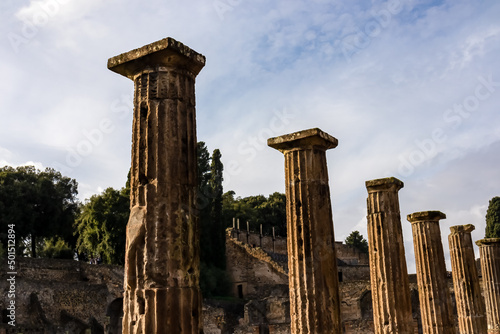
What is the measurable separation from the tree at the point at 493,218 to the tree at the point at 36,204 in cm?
3033

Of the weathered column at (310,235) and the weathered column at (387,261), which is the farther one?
the weathered column at (387,261)

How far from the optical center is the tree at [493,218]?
4084cm

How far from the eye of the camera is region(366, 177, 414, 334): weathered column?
10.6 meters

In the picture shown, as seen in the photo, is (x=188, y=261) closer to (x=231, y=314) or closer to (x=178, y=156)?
(x=178, y=156)

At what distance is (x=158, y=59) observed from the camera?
6.33m

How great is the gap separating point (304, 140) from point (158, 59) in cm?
317

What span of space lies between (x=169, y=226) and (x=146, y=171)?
68 cm

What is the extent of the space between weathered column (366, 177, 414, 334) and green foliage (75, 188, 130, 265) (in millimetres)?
23452

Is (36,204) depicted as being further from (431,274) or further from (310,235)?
(310,235)

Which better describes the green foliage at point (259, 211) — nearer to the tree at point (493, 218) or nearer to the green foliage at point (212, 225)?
the green foliage at point (212, 225)

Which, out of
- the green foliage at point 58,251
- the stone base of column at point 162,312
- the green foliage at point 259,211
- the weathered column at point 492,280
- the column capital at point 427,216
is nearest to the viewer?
the stone base of column at point 162,312

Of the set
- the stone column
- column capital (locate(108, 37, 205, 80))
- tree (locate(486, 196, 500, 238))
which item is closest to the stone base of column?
the stone column

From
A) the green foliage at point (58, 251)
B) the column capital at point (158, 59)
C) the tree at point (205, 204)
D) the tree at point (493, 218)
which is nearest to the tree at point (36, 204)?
the green foliage at point (58, 251)

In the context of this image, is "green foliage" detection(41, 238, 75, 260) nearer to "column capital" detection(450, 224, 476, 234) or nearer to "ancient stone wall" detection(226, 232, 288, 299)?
"ancient stone wall" detection(226, 232, 288, 299)
